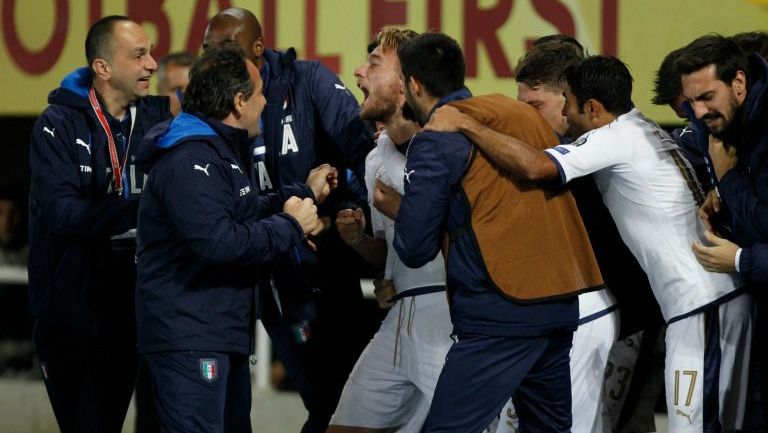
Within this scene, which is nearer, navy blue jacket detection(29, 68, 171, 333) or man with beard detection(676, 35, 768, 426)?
man with beard detection(676, 35, 768, 426)

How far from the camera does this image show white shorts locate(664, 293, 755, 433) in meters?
4.41

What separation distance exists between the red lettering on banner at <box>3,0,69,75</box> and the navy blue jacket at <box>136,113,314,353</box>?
2.48m

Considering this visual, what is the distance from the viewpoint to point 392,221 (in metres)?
4.78

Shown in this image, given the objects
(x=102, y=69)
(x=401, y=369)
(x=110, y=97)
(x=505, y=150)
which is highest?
(x=102, y=69)

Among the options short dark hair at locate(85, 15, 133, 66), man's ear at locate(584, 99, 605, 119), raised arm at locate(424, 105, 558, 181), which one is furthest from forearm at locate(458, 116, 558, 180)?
short dark hair at locate(85, 15, 133, 66)

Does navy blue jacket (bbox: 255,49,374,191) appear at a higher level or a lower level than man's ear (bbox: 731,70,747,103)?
lower

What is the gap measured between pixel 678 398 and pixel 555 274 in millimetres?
699

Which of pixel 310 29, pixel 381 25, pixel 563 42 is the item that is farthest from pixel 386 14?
A: pixel 563 42

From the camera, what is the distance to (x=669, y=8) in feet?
18.8

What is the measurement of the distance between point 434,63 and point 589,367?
3.97 feet

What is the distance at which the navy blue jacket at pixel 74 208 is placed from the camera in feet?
15.9

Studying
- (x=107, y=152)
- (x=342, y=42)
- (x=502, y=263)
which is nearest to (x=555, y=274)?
(x=502, y=263)

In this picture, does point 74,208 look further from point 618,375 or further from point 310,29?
point 618,375

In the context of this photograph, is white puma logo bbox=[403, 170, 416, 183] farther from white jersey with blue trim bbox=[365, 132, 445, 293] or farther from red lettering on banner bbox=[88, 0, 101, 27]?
red lettering on banner bbox=[88, 0, 101, 27]
